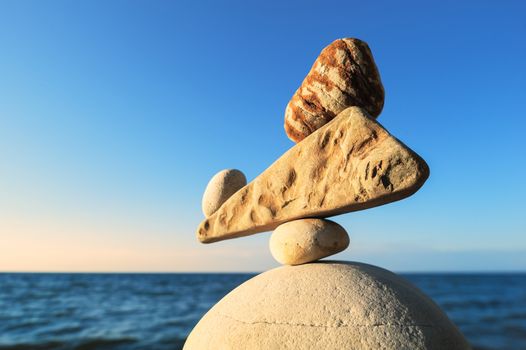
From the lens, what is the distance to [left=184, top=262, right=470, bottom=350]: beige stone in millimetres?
3350

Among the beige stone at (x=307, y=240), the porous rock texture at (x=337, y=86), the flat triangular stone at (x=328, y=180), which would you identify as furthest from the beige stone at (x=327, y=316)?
the porous rock texture at (x=337, y=86)

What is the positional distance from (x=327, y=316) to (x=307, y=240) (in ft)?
2.86

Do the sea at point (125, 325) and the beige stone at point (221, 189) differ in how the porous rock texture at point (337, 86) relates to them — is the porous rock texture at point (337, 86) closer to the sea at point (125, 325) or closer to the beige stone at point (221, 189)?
the beige stone at point (221, 189)

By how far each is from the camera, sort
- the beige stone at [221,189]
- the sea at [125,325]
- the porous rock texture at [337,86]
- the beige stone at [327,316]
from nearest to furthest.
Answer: the beige stone at [327,316], the porous rock texture at [337,86], the beige stone at [221,189], the sea at [125,325]

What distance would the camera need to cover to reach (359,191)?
3639 mm

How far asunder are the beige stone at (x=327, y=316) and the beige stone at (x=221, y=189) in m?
1.19

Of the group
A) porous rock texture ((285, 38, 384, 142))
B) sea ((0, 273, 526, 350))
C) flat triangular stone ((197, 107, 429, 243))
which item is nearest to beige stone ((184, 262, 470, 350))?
flat triangular stone ((197, 107, 429, 243))

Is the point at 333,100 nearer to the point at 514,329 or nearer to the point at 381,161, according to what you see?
the point at 381,161

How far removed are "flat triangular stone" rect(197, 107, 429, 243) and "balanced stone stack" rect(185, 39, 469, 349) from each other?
10mm

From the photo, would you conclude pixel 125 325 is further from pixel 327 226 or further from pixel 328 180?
pixel 328 180

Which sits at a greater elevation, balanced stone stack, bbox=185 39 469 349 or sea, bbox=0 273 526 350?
balanced stone stack, bbox=185 39 469 349

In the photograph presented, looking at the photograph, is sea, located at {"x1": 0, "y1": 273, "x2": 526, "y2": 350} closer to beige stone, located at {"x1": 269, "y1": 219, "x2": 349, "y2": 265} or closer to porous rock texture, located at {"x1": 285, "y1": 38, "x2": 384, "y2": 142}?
beige stone, located at {"x1": 269, "y1": 219, "x2": 349, "y2": 265}

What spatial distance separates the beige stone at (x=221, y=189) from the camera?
4.99 metres

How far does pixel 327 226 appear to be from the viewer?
4227 millimetres
